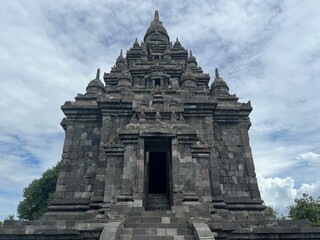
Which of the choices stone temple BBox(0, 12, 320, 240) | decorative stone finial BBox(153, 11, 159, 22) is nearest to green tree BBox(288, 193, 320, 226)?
stone temple BBox(0, 12, 320, 240)

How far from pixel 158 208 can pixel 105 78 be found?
12.2m

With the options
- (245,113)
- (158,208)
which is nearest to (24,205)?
(158,208)

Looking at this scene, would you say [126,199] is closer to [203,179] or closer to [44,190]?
[203,179]

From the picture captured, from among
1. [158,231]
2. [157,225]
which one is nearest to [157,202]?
[157,225]

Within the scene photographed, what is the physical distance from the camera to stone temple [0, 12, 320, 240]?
10.5m

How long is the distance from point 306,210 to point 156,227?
24.2m

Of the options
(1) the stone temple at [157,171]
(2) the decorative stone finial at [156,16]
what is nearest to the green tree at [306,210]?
(1) the stone temple at [157,171]

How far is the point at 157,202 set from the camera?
13008 mm

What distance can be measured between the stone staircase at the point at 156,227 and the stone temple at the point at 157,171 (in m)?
0.04

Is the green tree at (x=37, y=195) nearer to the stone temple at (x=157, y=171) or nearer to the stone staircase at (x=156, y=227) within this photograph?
the stone temple at (x=157, y=171)

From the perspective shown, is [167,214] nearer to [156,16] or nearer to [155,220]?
[155,220]

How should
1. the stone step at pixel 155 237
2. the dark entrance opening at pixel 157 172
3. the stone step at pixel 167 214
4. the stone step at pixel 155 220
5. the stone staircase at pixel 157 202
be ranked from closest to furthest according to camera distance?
the stone step at pixel 155 237, the stone step at pixel 155 220, the stone step at pixel 167 214, the stone staircase at pixel 157 202, the dark entrance opening at pixel 157 172

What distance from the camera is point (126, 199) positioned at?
37.5 ft

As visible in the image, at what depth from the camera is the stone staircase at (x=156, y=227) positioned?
9.20 m
